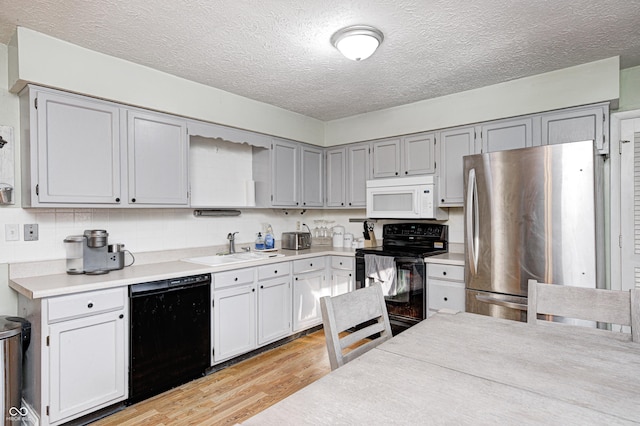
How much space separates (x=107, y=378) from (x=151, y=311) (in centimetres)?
46

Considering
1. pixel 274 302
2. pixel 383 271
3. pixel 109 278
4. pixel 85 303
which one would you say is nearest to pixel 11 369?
pixel 85 303

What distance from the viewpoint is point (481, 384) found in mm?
1035

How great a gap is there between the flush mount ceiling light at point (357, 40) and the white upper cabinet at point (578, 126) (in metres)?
1.65

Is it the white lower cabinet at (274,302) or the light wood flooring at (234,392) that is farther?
the white lower cabinet at (274,302)

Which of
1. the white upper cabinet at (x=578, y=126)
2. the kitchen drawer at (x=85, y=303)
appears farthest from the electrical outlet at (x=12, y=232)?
the white upper cabinet at (x=578, y=126)

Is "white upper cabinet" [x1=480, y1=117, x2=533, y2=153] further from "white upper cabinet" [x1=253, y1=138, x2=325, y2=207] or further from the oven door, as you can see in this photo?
"white upper cabinet" [x1=253, y1=138, x2=325, y2=207]

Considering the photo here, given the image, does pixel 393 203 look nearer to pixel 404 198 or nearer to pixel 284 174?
pixel 404 198

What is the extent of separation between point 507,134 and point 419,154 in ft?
2.69

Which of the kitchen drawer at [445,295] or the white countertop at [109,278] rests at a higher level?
the white countertop at [109,278]

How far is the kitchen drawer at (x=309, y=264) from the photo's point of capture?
357 cm

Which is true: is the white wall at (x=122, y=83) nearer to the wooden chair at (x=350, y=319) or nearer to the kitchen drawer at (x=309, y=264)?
the kitchen drawer at (x=309, y=264)

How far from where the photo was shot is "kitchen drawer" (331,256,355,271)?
12.3ft

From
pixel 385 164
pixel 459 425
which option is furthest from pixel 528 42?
pixel 459 425

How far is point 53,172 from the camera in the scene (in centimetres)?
226
